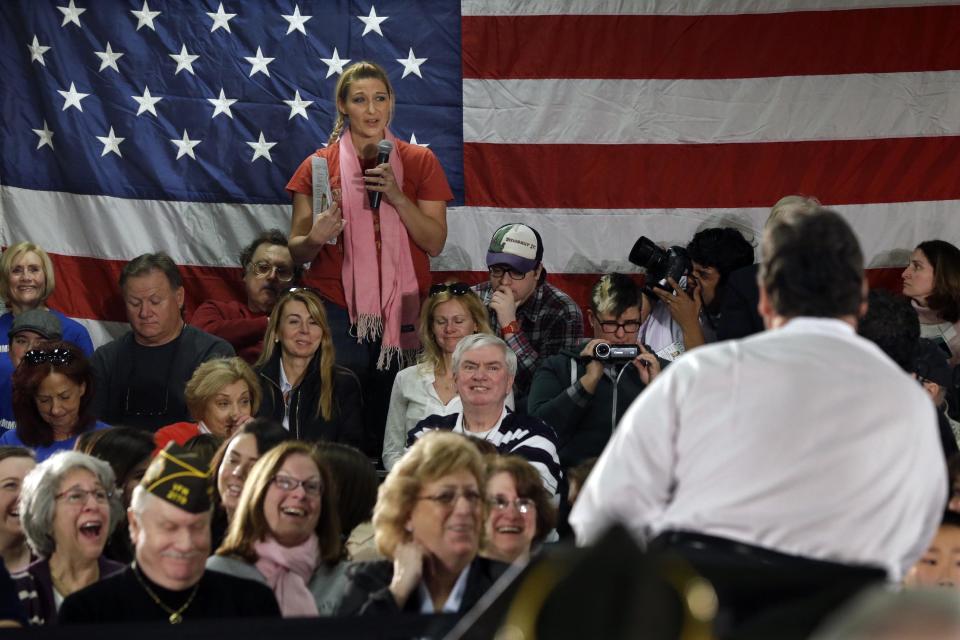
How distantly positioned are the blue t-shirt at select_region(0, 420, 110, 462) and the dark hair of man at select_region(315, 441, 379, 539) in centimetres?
120

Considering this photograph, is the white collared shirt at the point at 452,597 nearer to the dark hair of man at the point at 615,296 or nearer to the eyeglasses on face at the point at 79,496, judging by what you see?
the eyeglasses on face at the point at 79,496

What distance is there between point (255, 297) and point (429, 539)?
3.10 metres

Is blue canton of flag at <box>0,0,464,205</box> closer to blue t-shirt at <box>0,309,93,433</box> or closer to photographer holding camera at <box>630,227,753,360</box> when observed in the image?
blue t-shirt at <box>0,309,93,433</box>

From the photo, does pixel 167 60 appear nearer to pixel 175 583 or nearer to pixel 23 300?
pixel 23 300

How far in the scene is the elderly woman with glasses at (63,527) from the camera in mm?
3838

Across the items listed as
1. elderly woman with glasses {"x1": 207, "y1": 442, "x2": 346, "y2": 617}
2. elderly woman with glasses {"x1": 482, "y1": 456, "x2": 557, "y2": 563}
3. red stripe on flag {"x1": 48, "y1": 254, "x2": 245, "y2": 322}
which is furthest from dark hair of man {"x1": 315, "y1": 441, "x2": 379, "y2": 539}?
red stripe on flag {"x1": 48, "y1": 254, "x2": 245, "y2": 322}

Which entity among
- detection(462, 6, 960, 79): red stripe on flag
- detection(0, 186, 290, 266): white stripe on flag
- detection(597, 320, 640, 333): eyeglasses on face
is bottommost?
detection(597, 320, 640, 333): eyeglasses on face

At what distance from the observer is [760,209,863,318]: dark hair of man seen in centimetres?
259

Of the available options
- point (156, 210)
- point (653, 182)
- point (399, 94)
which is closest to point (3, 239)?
point (156, 210)

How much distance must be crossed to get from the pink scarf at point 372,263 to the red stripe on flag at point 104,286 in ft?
3.69

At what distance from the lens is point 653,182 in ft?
23.0

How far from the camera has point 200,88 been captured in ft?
23.0

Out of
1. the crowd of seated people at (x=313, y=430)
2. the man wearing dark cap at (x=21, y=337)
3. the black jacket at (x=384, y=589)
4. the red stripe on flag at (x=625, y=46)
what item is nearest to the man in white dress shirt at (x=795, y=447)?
the crowd of seated people at (x=313, y=430)

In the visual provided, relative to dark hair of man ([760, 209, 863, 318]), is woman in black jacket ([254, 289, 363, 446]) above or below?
below
